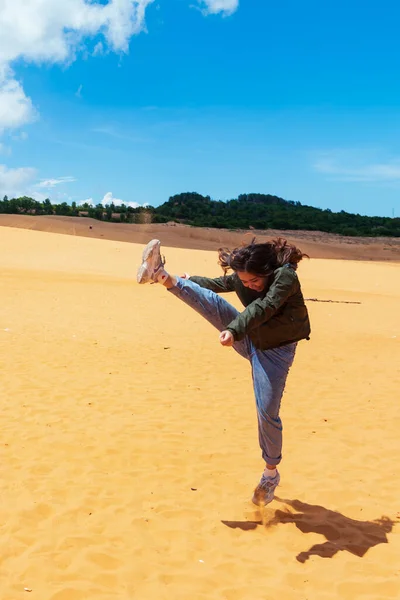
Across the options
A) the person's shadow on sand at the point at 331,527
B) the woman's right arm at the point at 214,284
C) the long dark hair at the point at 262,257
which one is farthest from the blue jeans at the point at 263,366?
the person's shadow on sand at the point at 331,527

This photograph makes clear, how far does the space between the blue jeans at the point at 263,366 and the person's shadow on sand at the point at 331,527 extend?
1.62 ft

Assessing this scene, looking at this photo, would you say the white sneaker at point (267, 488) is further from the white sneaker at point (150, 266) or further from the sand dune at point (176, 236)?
the sand dune at point (176, 236)

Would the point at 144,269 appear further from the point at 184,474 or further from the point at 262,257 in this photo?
the point at 184,474

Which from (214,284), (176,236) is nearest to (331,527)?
(214,284)

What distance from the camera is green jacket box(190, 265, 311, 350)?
3797 mm

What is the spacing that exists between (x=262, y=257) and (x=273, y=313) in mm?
387

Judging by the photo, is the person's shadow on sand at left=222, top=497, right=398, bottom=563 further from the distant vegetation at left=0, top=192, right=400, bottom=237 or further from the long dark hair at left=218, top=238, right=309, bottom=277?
the distant vegetation at left=0, top=192, right=400, bottom=237

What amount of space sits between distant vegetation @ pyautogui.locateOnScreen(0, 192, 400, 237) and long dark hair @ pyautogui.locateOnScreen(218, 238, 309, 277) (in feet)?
190

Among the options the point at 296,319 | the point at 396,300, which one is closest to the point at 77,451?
the point at 296,319

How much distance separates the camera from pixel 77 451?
5.52 metres

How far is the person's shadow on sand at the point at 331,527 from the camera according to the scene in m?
4.05

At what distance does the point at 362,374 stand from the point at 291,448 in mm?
3942

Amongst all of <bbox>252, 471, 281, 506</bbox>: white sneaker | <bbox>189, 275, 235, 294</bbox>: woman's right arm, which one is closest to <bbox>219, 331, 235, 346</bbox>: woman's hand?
<bbox>189, 275, 235, 294</bbox>: woman's right arm

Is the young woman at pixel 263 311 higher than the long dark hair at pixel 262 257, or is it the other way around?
the long dark hair at pixel 262 257
